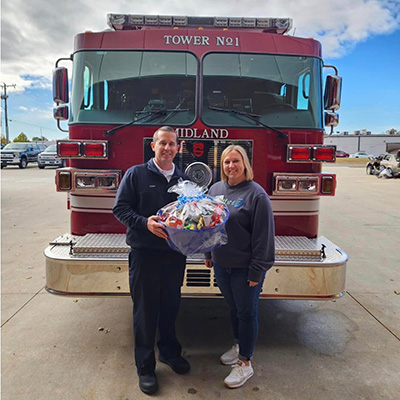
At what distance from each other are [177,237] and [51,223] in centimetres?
672

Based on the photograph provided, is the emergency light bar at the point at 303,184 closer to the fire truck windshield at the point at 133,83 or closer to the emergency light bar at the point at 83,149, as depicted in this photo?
the fire truck windshield at the point at 133,83

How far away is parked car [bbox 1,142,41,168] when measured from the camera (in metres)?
26.0

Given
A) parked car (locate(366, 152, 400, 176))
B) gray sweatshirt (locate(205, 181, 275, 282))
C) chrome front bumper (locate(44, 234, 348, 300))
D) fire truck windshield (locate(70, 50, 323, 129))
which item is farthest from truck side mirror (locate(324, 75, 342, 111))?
parked car (locate(366, 152, 400, 176))

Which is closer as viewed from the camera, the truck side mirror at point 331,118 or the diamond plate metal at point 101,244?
the diamond plate metal at point 101,244

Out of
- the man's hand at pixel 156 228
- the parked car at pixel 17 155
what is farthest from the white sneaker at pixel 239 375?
the parked car at pixel 17 155

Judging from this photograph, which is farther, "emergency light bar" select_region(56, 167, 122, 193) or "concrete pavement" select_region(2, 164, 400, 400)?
"emergency light bar" select_region(56, 167, 122, 193)

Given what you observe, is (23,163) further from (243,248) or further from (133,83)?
(243,248)

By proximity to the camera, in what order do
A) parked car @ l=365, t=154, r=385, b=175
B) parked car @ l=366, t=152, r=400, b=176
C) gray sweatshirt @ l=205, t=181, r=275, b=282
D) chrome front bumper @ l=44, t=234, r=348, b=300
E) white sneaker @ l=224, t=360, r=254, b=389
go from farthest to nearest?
parked car @ l=365, t=154, r=385, b=175 → parked car @ l=366, t=152, r=400, b=176 → chrome front bumper @ l=44, t=234, r=348, b=300 → white sneaker @ l=224, t=360, r=254, b=389 → gray sweatshirt @ l=205, t=181, r=275, b=282

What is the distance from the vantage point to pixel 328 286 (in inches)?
121

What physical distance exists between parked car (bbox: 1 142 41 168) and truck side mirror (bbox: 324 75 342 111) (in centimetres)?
2599

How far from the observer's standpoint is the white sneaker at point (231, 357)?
3074mm

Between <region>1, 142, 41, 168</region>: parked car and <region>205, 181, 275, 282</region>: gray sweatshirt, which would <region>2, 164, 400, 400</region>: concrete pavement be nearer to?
<region>205, 181, 275, 282</region>: gray sweatshirt

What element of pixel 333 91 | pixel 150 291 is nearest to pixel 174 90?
pixel 333 91

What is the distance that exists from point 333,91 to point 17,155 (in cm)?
2657
